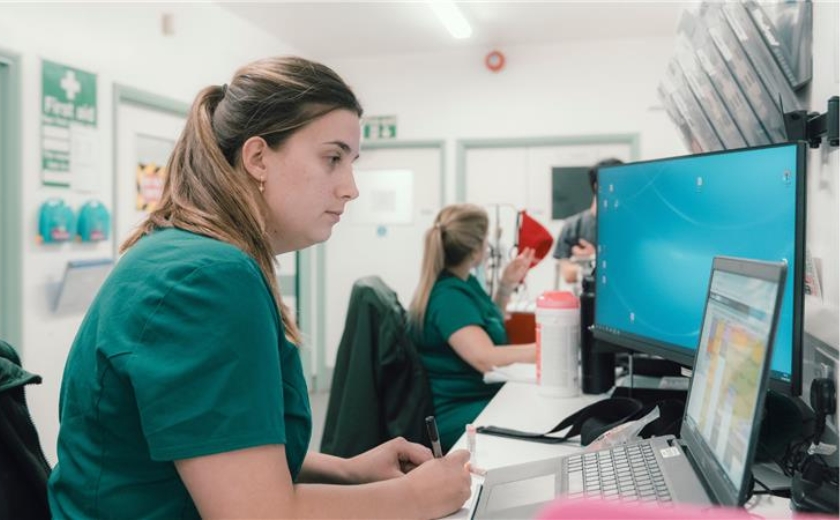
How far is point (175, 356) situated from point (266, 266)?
23cm

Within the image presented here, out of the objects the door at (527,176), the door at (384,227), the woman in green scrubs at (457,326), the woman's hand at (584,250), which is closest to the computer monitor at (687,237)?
the woman in green scrubs at (457,326)

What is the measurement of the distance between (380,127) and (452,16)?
1.52 meters

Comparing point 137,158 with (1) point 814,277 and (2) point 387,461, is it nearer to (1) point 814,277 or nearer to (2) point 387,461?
(2) point 387,461

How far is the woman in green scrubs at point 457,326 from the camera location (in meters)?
2.07

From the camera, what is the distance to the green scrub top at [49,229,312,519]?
0.78 meters

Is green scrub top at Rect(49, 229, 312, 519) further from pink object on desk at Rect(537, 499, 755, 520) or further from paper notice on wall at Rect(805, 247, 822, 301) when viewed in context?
paper notice on wall at Rect(805, 247, 822, 301)

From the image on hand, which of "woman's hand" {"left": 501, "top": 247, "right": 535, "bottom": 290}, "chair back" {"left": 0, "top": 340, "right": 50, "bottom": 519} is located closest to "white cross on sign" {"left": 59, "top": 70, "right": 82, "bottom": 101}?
"woman's hand" {"left": 501, "top": 247, "right": 535, "bottom": 290}

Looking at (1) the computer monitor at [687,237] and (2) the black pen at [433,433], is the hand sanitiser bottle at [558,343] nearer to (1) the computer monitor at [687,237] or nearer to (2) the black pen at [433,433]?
(1) the computer monitor at [687,237]

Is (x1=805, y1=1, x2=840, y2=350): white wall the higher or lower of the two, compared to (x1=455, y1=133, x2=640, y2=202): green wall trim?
lower

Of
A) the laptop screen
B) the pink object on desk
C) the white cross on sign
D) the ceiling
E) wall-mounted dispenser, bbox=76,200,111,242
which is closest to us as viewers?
the pink object on desk

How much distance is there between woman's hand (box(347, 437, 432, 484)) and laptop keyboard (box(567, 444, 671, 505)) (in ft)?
0.94

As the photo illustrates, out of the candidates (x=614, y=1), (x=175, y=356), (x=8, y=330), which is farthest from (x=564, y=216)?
(x=175, y=356)

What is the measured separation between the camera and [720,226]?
1.15 metres

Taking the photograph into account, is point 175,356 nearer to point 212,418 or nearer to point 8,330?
point 212,418
